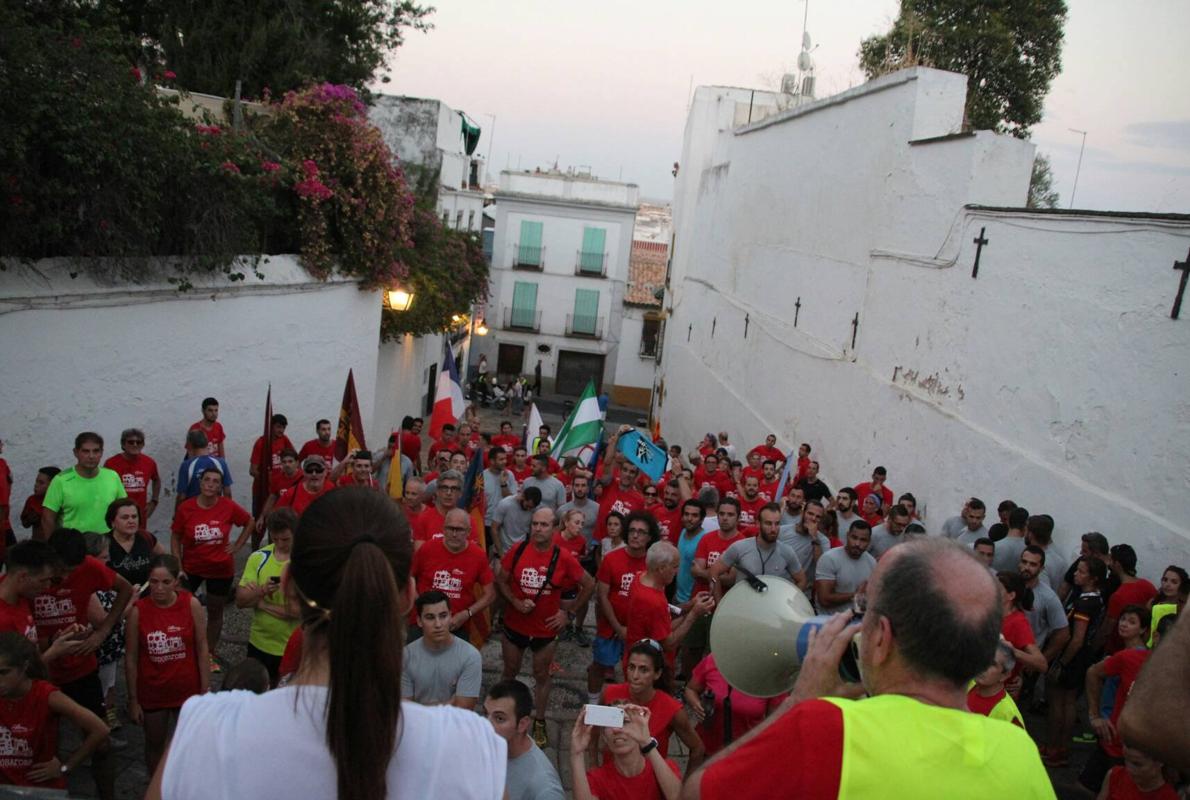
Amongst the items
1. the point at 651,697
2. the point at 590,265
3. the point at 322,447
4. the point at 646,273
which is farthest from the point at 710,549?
the point at 646,273

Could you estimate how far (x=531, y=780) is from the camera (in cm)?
412

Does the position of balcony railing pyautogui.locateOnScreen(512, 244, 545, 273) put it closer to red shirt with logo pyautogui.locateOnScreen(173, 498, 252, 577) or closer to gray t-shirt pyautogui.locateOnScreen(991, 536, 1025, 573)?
gray t-shirt pyautogui.locateOnScreen(991, 536, 1025, 573)

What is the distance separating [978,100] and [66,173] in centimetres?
1484

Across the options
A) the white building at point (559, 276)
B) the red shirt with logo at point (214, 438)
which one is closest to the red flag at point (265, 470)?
the red shirt with logo at point (214, 438)

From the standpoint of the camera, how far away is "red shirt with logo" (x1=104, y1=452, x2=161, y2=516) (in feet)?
25.8

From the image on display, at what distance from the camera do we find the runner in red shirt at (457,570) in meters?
6.26

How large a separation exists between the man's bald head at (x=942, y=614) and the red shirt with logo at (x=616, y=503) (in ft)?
24.2

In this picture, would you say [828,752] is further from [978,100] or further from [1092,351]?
[978,100]

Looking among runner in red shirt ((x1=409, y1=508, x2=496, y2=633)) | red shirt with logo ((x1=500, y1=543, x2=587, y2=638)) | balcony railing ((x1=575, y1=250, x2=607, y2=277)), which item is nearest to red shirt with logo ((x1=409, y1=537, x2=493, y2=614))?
runner in red shirt ((x1=409, y1=508, x2=496, y2=633))

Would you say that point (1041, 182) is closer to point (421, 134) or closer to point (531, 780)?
point (421, 134)

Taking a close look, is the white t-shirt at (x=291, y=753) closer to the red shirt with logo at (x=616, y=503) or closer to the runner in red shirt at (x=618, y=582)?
the runner in red shirt at (x=618, y=582)

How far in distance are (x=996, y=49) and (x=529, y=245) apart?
27.6 metres

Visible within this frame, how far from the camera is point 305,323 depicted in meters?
12.3

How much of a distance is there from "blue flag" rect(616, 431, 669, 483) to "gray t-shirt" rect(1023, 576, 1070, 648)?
16.4 ft
